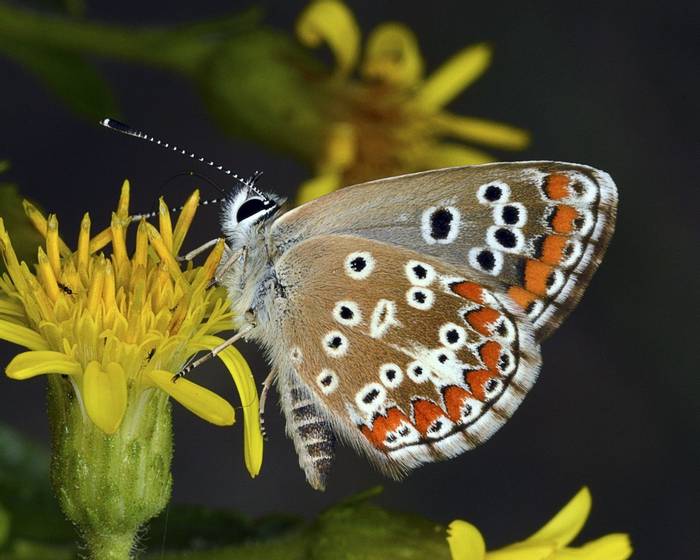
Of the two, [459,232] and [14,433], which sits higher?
[459,232]

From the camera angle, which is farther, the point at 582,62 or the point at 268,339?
the point at 582,62

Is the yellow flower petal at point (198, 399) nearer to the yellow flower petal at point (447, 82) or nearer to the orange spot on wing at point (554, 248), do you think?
the orange spot on wing at point (554, 248)

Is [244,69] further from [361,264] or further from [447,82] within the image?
[361,264]

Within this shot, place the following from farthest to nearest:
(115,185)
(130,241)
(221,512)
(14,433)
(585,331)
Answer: (585,331) → (115,185) → (130,241) → (14,433) → (221,512)

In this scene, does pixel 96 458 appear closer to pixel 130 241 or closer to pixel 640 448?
pixel 130 241

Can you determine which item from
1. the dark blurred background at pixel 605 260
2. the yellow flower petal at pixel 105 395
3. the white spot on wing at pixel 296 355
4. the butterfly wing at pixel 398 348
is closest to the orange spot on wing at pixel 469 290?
the butterfly wing at pixel 398 348

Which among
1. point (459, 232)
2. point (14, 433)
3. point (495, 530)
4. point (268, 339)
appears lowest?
point (495, 530)

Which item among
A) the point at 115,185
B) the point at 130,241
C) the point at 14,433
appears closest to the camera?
the point at 14,433

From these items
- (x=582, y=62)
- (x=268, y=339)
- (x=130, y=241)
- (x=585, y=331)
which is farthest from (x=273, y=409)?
(x=268, y=339)
